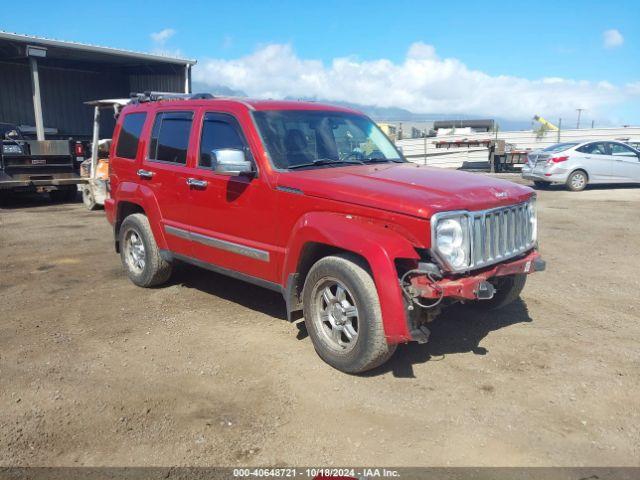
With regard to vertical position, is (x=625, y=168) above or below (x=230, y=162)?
below

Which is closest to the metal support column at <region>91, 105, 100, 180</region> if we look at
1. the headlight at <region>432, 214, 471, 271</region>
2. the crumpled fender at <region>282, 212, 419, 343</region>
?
the crumpled fender at <region>282, 212, 419, 343</region>

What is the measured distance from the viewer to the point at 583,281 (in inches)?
254

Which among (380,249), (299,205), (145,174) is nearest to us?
(380,249)

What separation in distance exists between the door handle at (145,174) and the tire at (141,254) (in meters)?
0.48

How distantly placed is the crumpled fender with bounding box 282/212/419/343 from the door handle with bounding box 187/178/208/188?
4.85 ft

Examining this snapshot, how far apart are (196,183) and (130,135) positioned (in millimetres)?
1572

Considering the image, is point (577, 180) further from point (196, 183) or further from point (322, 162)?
point (196, 183)

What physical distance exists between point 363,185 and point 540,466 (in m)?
2.12

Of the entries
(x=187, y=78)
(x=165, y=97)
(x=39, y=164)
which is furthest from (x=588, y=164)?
(x=39, y=164)

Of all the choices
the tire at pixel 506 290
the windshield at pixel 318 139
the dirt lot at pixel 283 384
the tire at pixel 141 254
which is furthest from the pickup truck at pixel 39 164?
the tire at pixel 506 290

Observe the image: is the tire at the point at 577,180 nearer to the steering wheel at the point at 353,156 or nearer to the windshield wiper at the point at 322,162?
the steering wheel at the point at 353,156

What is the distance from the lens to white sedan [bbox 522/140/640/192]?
16.1 meters

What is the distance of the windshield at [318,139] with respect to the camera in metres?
4.64

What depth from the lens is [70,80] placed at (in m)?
26.6
